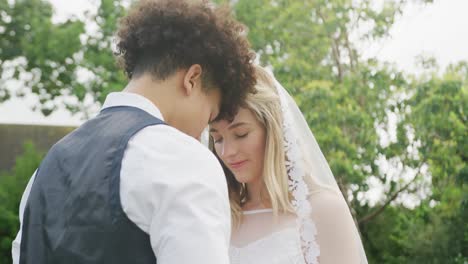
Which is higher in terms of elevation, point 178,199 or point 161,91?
point 161,91

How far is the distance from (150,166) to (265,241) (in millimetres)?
1870

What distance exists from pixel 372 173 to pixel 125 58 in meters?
8.09

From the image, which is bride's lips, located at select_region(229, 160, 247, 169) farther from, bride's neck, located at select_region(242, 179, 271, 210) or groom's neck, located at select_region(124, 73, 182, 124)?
groom's neck, located at select_region(124, 73, 182, 124)

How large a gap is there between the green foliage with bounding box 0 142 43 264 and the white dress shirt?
814 cm

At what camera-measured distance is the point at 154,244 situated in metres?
1.54

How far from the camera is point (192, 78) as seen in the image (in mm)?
1884

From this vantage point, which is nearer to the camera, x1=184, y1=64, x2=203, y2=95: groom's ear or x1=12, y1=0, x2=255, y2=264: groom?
x1=12, y1=0, x2=255, y2=264: groom

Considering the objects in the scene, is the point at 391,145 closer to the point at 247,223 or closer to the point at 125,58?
the point at 247,223

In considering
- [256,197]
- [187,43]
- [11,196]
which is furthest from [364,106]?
[187,43]

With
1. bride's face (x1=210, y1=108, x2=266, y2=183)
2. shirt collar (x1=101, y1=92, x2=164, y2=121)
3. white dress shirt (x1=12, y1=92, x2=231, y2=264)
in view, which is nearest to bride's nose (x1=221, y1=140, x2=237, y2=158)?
bride's face (x1=210, y1=108, x2=266, y2=183)

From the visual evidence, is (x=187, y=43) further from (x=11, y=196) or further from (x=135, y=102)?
(x=11, y=196)

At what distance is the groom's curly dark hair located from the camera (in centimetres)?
189

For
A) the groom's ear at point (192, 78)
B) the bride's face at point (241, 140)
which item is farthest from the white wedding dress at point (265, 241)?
the groom's ear at point (192, 78)

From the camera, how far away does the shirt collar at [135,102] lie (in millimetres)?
1758
